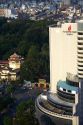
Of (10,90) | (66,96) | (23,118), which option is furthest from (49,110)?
(10,90)

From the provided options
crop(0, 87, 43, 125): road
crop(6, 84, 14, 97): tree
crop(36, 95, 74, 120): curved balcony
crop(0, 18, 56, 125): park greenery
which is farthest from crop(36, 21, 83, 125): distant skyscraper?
crop(6, 84, 14, 97): tree

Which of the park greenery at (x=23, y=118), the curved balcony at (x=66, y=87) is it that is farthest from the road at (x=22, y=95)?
the curved balcony at (x=66, y=87)

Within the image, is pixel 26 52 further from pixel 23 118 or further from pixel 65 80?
pixel 23 118

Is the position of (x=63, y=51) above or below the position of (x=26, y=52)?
above

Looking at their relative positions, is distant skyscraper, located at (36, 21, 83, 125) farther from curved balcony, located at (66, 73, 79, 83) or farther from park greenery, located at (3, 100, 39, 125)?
park greenery, located at (3, 100, 39, 125)

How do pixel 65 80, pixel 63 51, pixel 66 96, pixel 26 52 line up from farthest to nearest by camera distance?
pixel 26 52 < pixel 65 80 < pixel 63 51 < pixel 66 96

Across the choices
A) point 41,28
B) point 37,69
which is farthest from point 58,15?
point 37,69

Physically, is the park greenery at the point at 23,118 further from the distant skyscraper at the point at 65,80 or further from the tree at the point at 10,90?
the tree at the point at 10,90
